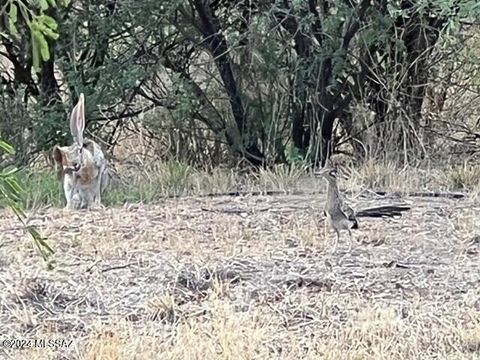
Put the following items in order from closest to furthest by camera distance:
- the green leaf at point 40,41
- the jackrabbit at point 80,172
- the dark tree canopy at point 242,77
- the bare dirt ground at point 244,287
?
the green leaf at point 40,41
the bare dirt ground at point 244,287
the jackrabbit at point 80,172
the dark tree canopy at point 242,77

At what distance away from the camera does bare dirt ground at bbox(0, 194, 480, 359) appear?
484 centimetres

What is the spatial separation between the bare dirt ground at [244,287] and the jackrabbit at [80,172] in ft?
1.54

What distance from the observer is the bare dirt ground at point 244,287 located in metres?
4.84

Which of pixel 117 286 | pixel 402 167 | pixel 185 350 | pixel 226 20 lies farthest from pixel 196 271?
pixel 226 20

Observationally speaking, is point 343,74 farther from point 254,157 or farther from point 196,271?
point 196,271

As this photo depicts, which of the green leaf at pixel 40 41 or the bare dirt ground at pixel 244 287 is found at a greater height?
the green leaf at pixel 40 41

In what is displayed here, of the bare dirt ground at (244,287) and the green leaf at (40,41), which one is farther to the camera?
the bare dirt ground at (244,287)

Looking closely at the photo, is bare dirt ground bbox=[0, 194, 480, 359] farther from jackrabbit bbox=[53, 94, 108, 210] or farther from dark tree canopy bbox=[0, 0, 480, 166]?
dark tree canopy bbox=[0, 0, 480, 166]

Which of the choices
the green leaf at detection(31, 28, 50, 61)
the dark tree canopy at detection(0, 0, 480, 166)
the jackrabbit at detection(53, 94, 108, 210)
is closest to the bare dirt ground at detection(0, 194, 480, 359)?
the jackrabbit at detection(53, 94, 108, 210)

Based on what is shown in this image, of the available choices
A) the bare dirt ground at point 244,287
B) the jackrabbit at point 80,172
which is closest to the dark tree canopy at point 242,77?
the jackrabbit at point 80,172

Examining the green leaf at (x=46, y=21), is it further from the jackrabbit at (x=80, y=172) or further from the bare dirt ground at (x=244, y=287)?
the jackrabbit at (x=80, y=172)

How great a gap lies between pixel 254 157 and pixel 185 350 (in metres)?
6.72

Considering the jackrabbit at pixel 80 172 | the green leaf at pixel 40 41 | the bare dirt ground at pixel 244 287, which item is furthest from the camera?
the jackrabbit at pixel 80 172

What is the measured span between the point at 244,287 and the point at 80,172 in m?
3.27
